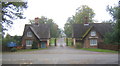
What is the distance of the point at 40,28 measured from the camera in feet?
146

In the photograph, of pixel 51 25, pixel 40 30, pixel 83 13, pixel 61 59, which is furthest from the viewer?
pixel 51 25

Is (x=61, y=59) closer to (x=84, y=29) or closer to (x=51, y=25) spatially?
(x=84, y=29)

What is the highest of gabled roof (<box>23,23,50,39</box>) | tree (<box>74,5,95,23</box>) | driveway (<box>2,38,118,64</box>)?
tree (<box>74,5,95,23</box>)

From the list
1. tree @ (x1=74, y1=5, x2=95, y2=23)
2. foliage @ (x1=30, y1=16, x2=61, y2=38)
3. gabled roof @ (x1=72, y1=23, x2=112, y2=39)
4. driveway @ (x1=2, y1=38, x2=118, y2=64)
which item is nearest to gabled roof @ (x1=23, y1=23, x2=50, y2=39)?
gabled roof @ (x1=72, y1=23, x2=112, y2=39)

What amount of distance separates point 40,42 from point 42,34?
2463 mm

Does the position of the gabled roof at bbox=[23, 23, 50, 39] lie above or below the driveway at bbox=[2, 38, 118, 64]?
above

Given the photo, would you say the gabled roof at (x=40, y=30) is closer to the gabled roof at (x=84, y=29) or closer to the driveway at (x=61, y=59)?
the gabled roof at (x=84, y=29)

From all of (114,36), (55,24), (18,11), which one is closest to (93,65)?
(114,36)

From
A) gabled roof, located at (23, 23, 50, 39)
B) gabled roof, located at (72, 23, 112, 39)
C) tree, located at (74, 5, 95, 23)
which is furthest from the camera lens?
tree, located at (74, 5, 95, 23)

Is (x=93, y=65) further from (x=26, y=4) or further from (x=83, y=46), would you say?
(x=83, y=46)

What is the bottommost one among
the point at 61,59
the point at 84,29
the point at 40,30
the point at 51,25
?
the point at 61,59

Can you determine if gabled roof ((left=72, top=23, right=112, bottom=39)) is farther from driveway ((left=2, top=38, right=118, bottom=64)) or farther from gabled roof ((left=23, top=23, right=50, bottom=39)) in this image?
driveway ((left=2, top=38, right=118, bottom=64))

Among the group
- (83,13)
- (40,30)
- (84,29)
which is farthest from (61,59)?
(83,13)

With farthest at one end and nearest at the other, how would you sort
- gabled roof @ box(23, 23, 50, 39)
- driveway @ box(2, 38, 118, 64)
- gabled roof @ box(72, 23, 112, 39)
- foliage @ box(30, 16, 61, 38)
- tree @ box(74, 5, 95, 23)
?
foliage @ box(30, 16, 61, 38) → tree @ box(74, 5, 95, 23) → gabled roof @ box(23, 23, 50, 39) → gabled roof @ box(72, 23, 112, 39) → driveway @ box(2, 38, 118, 64)
